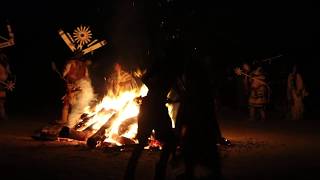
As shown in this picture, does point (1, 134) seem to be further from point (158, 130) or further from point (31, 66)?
point (31, 66)

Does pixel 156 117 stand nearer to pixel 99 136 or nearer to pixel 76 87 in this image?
pixel 99 136

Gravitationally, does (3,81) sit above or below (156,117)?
above

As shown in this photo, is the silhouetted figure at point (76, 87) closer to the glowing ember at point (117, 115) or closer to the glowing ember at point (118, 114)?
the glowing ember at point (117, 115)

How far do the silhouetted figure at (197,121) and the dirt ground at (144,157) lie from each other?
0.16m

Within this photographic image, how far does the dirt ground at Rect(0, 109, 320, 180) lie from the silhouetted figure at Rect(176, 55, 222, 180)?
0.16m

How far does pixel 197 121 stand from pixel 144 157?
10.3 ft

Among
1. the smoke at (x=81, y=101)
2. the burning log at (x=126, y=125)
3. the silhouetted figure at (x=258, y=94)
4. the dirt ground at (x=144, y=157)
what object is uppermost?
the silhouetted figure at (x=258, y=94)

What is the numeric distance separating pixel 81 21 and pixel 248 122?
47.3ft

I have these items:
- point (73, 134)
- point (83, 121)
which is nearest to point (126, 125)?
point (73, 134)

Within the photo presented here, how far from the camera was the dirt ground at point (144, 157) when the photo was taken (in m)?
9.59

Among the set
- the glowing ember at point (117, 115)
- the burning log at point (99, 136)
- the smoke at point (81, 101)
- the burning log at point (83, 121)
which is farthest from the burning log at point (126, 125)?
the smoke at point (81, 101)

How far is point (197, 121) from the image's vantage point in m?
8.55

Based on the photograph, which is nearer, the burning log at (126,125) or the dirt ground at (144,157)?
the dirt ground at (144,157)

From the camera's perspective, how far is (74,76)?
53.7 feet
